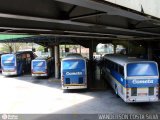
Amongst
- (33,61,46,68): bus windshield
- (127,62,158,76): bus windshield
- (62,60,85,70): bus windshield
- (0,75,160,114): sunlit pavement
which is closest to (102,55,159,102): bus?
(127,62,158,76): bus windshield

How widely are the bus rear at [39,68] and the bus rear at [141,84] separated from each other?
16855 millimetres

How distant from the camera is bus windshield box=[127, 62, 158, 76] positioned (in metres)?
15.8

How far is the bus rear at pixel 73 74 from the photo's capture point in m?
21.2

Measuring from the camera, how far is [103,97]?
1948 centimetres

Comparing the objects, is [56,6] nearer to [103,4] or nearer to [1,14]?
[1,14]

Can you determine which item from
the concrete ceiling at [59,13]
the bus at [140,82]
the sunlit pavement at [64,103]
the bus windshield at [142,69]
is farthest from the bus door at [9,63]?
Answer: the concrete ceiling at [59,13]

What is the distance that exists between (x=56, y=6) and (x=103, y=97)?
12181mm

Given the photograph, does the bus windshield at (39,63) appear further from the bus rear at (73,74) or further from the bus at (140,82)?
the bus at (140,82)

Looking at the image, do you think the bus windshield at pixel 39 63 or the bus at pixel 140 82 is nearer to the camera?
the bus at pixel 140 82

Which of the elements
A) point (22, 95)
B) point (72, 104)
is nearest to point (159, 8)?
point (72, 104)

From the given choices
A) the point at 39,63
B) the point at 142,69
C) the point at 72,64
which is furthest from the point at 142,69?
the point at 39,63

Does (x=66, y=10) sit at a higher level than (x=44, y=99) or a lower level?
higher

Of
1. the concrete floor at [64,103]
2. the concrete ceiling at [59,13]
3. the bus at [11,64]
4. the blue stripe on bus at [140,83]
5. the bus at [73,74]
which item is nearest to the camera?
the concrete ceiling at [59,13]

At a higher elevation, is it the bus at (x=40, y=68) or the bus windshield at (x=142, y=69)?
the bus windshield at (x=142, y=69)
